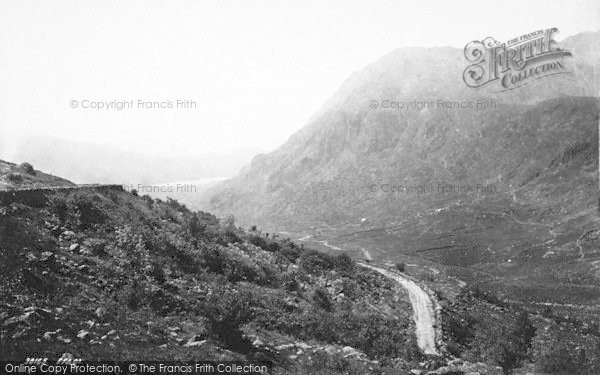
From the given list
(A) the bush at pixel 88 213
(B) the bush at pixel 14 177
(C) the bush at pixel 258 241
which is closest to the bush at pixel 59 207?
(A) the bush at pixel 88 213

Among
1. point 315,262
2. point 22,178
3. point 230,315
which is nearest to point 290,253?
point 315,262

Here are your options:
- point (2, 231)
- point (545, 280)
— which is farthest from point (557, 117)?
point (2, 231)

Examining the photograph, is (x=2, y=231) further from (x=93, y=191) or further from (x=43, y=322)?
(x=93, y=191)

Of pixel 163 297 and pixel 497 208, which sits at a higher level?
pixel 497 208

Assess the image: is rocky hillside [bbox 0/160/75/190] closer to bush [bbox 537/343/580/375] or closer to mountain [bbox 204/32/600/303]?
bush [bbox 537/343/580/375]

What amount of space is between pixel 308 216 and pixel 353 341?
551ft

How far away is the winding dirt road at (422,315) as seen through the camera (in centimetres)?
2777

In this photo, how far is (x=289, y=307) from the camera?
83.2 ft

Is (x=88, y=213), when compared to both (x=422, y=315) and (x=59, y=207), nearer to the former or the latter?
(x=59, y=207)

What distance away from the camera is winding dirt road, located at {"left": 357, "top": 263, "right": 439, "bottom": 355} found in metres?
27.8

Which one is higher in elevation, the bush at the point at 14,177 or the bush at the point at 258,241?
the bush at the point at 14,177

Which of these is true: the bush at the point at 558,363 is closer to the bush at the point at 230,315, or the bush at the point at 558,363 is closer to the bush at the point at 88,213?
the bush at the point at 230,315

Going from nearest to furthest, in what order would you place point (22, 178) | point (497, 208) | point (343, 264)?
1. point (22, 178)
2. point (343, 264)
3. point (497, 208)

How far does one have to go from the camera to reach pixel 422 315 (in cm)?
3406
